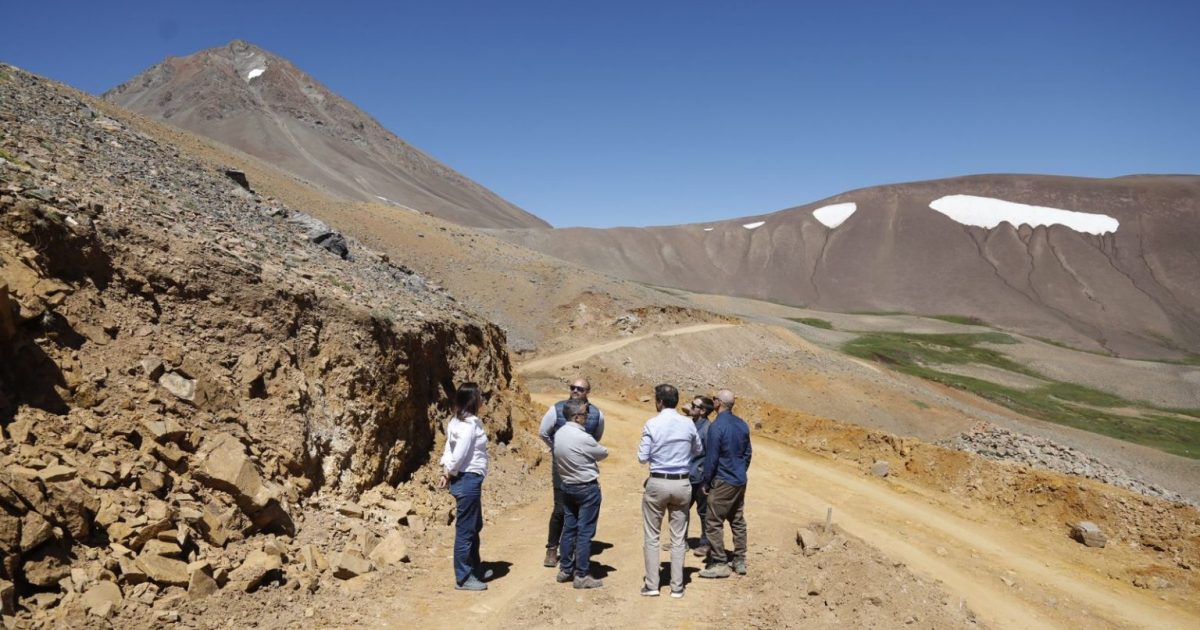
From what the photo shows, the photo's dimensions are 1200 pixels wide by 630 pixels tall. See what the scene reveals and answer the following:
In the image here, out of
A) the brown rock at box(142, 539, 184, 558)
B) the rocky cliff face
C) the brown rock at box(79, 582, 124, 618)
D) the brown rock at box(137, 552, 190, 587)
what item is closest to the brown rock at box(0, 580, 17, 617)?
A: the rocky cliff face

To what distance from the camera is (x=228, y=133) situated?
113125mm

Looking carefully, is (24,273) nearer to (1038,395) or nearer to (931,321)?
(1038,395)

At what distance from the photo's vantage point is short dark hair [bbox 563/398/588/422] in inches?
268

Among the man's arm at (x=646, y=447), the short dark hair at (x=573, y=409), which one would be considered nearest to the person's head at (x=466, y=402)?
the short dark hair at (x=573, y=409)

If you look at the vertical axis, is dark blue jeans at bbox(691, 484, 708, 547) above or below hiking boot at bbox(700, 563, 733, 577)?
above

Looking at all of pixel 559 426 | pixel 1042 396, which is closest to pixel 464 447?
pixel 559 426

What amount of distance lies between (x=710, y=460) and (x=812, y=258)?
93.0m

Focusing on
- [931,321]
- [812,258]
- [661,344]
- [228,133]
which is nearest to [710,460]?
[661,344]

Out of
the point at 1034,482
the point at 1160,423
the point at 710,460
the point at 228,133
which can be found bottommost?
the point at 1160,423

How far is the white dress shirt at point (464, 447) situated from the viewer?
6.61 metres

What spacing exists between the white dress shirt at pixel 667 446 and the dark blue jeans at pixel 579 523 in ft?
1.93

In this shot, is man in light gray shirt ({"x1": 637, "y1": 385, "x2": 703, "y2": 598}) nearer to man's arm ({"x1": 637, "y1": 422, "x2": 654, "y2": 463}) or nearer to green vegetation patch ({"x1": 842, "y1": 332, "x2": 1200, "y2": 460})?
man's arm ({"x1": 637, "y1": 422, "x2": 654, "y2": 463})

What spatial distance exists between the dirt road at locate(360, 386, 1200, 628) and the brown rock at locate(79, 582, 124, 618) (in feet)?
6.39

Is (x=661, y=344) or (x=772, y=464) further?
(x=661, y=344)
